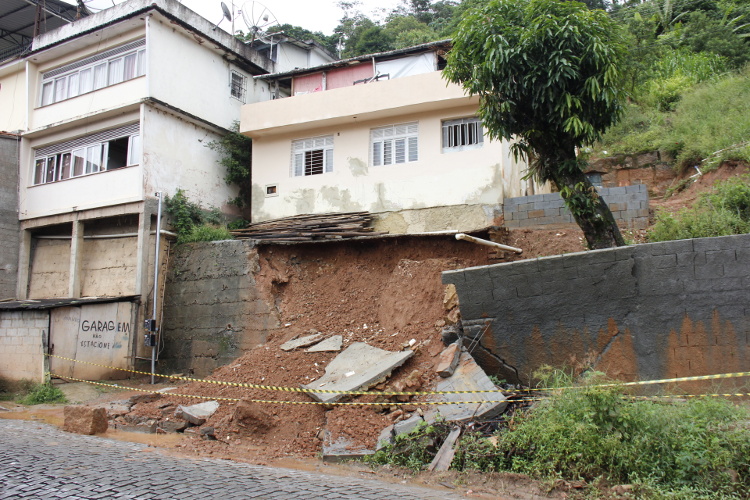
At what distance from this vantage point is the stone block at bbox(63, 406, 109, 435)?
8.26 m

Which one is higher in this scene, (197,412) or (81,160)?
(81,160)

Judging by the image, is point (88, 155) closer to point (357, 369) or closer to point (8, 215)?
point (8, 215)

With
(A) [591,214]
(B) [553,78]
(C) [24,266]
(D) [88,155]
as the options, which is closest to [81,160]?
(D) [88,155]

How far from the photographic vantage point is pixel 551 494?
17.3 feet

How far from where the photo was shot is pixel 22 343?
41.7ft

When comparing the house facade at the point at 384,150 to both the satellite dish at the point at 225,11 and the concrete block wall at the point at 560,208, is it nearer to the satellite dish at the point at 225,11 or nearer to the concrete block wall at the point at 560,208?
the concrete block wall at the point at 560,208

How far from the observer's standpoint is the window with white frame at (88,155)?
1523 cm

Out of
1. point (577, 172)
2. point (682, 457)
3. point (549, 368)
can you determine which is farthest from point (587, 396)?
point (577, 172)

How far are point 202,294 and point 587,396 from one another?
10457 millimetres

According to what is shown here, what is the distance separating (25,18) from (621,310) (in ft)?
75.6

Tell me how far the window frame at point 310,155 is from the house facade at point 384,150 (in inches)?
1.1

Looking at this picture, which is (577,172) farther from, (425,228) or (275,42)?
(275,42)

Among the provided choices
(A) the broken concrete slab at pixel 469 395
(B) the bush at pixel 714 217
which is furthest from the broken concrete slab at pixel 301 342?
(B) the bush at pixel 714 217

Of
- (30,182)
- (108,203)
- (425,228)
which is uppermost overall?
(30,182)
